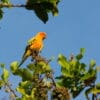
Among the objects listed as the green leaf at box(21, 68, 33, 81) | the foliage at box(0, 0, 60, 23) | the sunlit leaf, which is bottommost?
the sunlit leaf

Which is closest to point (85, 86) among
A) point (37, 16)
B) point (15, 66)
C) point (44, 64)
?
point (44, 64)

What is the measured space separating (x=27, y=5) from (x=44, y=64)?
177 cm

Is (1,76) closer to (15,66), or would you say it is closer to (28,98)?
(15,66)

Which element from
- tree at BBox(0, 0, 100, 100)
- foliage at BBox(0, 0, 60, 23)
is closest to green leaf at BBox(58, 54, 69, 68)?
tree at BBox(0, 0, 100, 100)

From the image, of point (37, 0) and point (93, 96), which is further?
point (37, 0)

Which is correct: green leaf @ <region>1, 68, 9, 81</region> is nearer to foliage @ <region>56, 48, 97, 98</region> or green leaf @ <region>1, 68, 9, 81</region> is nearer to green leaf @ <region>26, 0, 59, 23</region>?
foliage @ <region>56, 48, 97, 98</region>

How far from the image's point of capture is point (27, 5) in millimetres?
6879

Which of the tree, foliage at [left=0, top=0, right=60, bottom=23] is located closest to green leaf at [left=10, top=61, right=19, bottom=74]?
the tree

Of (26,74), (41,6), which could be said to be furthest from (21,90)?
(41,6)

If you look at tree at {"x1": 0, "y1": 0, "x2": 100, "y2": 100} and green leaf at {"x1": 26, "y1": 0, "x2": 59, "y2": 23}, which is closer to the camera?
tree at {"x1": 0, "y1": 0, "x2": 100, "y2": 100}

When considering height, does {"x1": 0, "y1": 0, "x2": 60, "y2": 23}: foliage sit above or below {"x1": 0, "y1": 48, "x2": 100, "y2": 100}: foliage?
above

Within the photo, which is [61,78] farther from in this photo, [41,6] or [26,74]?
[41,6]

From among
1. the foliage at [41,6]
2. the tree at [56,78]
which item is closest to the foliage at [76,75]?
the tree at [56,78]

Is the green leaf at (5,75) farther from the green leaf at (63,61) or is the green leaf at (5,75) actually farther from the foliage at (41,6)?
the foliage at (41,6)
